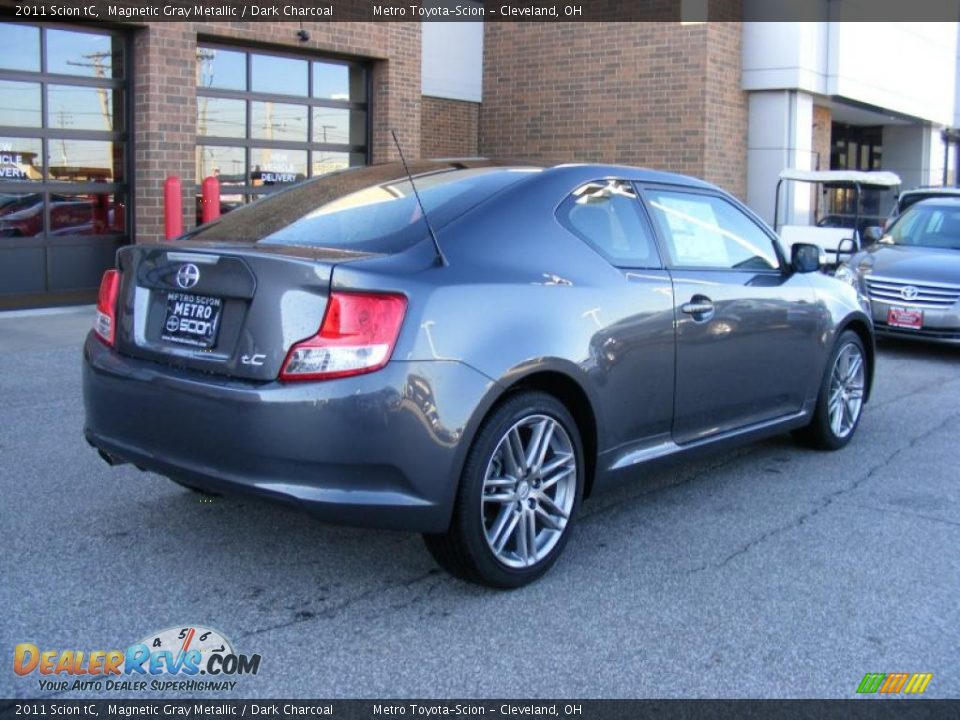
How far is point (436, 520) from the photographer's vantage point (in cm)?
385

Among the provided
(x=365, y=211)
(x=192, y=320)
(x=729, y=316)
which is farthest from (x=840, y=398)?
(x=192, y=320)

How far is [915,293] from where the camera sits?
10539 millimetres

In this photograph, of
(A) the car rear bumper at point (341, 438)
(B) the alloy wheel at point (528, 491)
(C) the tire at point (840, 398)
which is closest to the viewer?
(A) the car rear bumper at point (341, 438)

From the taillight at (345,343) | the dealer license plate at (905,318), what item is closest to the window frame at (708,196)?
the taillight at (345,343)

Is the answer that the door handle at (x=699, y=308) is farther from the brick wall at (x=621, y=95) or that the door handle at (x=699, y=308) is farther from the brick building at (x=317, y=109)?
the brick wall at (x=621, y=95)

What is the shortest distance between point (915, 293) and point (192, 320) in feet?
27.6

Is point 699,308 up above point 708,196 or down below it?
below

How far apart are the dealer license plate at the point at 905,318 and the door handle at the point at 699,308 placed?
6.10 meters

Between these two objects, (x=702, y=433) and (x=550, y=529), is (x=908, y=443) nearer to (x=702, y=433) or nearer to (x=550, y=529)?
(x=702, y=433)

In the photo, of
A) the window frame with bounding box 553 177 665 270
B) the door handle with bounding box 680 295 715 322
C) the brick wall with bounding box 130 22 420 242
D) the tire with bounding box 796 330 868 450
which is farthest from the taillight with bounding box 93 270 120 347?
the brick wall with bounding box 130 22 420 242

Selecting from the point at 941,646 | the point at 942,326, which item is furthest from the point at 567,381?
the point at 942,326

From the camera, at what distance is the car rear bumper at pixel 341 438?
12.1 feet

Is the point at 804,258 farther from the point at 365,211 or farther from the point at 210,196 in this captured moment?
the point at 210,196

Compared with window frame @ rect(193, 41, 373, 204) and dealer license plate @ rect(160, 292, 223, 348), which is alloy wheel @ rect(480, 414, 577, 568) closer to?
dealer license plate @ rect(160, 292, 223, 348)
